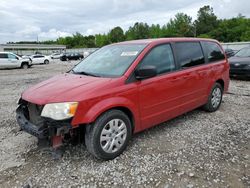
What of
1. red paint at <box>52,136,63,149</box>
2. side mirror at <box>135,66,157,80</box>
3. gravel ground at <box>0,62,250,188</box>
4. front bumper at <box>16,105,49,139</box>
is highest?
side mirror at <box>135,66,157,80</box>

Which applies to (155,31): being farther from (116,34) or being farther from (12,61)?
(12,61)

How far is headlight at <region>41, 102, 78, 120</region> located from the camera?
2863mm

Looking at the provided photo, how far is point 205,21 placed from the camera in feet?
237

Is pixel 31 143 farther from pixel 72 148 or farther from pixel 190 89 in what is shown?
pixel 190 89

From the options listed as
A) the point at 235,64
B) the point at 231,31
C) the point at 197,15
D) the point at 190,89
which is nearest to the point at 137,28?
the point at 197,15

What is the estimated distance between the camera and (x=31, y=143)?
3.89 meters

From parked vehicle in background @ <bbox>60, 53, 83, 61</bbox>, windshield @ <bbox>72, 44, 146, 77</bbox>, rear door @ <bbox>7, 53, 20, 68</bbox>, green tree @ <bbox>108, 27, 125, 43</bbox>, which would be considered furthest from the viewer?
green tree @ <bbox>108, 27, 125, 43</bbox>

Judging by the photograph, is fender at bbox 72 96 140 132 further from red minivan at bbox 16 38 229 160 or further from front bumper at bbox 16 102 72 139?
front bumper at bbox 16 102 72 139

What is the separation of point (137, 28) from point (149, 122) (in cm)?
8173

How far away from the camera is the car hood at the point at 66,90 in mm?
2961

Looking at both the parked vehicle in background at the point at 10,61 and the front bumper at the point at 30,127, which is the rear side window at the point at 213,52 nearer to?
the front bumper at the point at 30,127

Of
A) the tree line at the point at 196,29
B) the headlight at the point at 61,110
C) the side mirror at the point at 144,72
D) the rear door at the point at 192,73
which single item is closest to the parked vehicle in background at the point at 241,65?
the rear door at the point at 192,73

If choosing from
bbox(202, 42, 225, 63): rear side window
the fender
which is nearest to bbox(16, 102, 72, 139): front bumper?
the fender

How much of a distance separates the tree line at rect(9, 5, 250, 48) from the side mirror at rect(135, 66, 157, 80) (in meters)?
55.9
